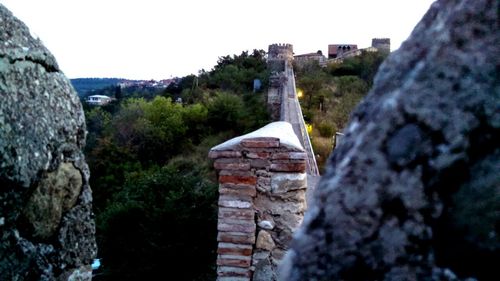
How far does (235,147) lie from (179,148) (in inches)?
824

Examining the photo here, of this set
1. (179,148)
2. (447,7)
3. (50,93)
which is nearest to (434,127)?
(447,7)

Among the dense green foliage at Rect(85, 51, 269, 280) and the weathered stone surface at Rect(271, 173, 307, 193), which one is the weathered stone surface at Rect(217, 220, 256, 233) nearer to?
the weathered stone surface at Rect(271, 173, 307, 193)

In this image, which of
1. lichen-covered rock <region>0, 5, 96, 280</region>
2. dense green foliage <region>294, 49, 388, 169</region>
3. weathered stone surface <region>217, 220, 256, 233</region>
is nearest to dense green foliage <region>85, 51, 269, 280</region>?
dense green foliage <region>294, 49, 388, 169</region>

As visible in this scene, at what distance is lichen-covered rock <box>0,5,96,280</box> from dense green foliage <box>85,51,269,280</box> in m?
5.16

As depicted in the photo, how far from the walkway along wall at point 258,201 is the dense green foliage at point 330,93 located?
10912mm

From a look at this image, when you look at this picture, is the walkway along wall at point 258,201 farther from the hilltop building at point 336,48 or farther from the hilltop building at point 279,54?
the hilltop building at point 336,48

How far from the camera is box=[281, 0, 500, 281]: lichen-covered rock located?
52cm

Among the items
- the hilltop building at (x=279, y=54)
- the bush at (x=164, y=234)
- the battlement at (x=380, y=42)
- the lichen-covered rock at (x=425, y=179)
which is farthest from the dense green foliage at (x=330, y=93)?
the lichen-covered rock at (x=425, y=179)

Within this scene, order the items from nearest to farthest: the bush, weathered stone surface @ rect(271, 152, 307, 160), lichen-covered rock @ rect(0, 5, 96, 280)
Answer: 1. lichen-covered rock @ rect(0, 5, 96, 280)
2. weathered stone surface @ rect(271, 152, 307, 160)
3. the bush

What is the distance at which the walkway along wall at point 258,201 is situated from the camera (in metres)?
3.90

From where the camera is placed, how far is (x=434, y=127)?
1.78ft

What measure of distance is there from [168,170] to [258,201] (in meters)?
6.70

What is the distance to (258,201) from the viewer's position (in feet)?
13.0

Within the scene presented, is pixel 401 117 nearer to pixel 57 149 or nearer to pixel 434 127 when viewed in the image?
pixel 434 127
